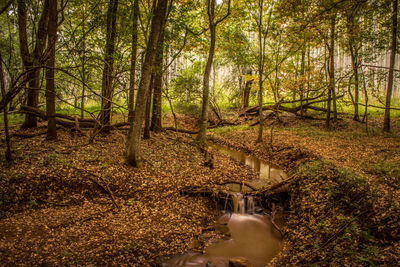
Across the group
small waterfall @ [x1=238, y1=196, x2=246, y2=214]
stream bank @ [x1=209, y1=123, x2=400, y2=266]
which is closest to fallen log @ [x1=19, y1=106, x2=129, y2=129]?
small waterfall @ [x1=238, y1=196, x2=246, y2=214]

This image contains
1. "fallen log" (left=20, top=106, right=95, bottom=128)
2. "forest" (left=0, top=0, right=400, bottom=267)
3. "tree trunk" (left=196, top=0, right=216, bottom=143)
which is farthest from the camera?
"tree trunk" (left=196, top=0, right=216, bottom=143)

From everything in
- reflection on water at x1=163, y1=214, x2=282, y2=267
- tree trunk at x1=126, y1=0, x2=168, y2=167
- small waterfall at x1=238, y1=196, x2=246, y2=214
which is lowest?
reflection on water at x1=163, y1=214, x2=282, y2=267

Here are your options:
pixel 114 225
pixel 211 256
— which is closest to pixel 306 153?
pixel 211 256

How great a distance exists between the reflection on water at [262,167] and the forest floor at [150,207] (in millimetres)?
872

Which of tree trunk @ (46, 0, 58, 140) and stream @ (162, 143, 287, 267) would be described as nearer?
stream @ (162, 143, 287, 267)

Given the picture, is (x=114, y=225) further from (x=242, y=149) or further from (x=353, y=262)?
(x=242, y=149)

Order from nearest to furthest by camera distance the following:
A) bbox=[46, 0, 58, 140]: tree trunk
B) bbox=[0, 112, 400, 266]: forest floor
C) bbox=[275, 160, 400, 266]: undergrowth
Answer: bbox=[275, 160, 400, 266]: undergrowth → bbox=[0, 112, 400, 266]: forest floor → bbox=[46, 0, 58, 140]: tree trunk

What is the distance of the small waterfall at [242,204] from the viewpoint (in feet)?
25.1

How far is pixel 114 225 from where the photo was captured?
592 cm

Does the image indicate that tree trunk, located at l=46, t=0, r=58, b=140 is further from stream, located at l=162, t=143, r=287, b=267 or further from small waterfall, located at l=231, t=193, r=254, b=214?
small waterfall, located at l=231, t=193, r=254, b=214

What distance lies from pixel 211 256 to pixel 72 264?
3.10m

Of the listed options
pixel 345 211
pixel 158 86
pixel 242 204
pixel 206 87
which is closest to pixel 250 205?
pixel 242 204

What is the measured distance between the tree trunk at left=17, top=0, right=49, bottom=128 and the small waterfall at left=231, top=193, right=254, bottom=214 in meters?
6.70

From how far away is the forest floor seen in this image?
4.70 m
